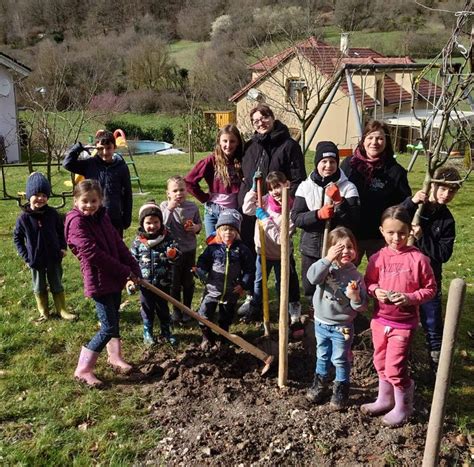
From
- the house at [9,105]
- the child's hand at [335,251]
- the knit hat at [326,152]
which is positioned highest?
the knit hat at [326,152]

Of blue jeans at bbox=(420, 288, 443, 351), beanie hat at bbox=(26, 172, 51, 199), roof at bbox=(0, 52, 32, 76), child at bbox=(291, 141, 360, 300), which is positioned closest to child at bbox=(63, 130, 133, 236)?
beanie hat at bbox=(26, 172, 51, 199)

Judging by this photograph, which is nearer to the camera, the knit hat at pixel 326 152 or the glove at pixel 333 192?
the glove at pixel 333 192

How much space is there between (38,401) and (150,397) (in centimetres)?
84

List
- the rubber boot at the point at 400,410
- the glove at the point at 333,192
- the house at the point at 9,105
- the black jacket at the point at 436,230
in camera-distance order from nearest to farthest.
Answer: the rubber boot at the point at 400,410 → the glove at the point at 333,192 → the black jacket at the point at 436,230 → the house at the point at 9,105

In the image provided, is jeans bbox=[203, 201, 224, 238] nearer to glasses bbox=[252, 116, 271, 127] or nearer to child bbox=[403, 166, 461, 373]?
glasses bbox=[252, 116, 271, 127]

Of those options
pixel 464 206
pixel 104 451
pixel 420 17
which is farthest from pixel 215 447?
pixel 420 17

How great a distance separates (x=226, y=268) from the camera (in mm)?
4469

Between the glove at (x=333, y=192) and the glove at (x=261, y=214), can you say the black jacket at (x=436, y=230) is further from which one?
the glove at (x=261, y=214)

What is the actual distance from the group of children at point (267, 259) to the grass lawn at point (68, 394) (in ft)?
0.76

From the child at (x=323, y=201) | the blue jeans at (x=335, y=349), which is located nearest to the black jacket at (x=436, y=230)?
the child at (x=323, y=201)

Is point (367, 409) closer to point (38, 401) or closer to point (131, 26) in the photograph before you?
point (38, 401)

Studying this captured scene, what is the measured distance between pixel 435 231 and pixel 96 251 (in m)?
2.68

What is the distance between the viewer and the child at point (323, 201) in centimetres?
400

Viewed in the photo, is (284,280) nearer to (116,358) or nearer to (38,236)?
(116,358)
